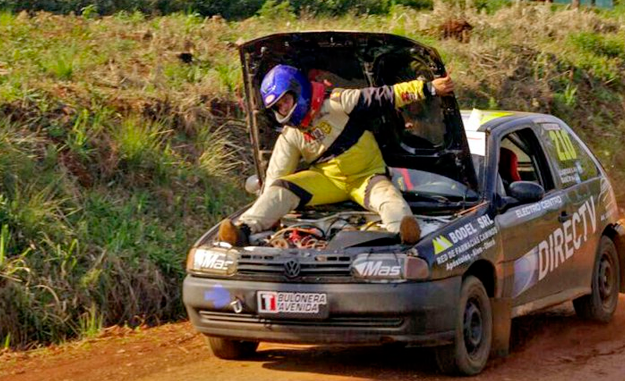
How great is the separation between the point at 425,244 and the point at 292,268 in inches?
32.1

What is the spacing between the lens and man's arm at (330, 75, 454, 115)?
26.1 ft

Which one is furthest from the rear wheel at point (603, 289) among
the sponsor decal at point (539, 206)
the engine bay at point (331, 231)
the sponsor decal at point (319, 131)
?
the sponsor decal at point (319, 131)

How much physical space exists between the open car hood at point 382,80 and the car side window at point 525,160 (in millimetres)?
677

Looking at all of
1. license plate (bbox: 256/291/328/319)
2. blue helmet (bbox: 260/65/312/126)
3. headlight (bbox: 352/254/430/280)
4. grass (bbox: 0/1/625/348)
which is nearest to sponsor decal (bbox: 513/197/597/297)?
headlight (bbox: 352/254/430/280)

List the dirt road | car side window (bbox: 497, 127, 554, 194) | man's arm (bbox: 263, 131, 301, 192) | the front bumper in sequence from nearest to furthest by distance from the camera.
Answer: the front bumper, the dirt road, man's arm (bbox: 263, 131, 301, 192), car side window (bbox: 497, 127, 554, 194)

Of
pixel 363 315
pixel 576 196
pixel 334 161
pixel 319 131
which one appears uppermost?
pixel 319 131

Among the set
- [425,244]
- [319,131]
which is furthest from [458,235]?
[319,131]

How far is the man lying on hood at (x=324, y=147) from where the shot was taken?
8.11m

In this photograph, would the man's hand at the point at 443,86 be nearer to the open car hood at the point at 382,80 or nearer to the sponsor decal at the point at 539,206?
the open car hood at the point at 382,80

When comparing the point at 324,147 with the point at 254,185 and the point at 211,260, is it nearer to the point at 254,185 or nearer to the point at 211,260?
the point at 254,185

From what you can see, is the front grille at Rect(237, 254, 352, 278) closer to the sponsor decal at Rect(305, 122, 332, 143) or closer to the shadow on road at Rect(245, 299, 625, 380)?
the shadow on road at Rect(245, 299, 625, 380)

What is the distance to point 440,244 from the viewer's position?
7.34 m

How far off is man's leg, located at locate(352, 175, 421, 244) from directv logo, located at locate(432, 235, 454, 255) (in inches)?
4.6

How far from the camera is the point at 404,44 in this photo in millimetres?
8180
